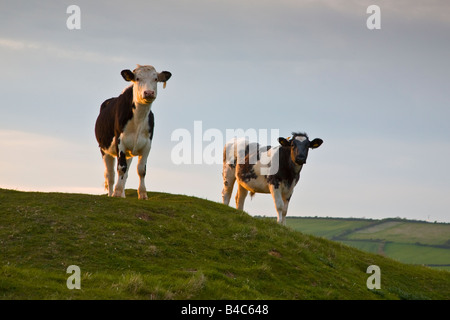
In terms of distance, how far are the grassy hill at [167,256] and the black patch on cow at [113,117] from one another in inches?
112

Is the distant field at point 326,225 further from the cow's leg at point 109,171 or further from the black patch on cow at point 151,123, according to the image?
the black patch on cow at point 151,123

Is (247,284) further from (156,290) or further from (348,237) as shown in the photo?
(348,237)

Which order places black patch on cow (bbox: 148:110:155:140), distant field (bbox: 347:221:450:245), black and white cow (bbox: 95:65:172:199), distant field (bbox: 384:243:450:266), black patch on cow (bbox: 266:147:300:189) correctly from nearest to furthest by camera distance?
1. black and white cow (bbox: 95:65:172:199)
2. black patch on cow (bbox: 148:110:155:140)
3. black patch on cow (bbox: 266:147:300:189)
4. distant field (bbox: 384:243:450:266)
5. distant field (bbox: 347:221:450:245)

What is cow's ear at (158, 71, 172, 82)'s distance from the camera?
71.1 feet

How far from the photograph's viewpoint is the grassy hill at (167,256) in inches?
551

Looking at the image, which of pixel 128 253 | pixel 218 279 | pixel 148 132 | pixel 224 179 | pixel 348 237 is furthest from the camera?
pixel 348 237

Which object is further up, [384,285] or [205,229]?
[205,229]

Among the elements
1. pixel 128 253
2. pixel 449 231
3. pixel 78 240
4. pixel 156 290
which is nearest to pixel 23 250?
pixel 78 240

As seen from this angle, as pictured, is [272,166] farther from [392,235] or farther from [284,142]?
[392,235]

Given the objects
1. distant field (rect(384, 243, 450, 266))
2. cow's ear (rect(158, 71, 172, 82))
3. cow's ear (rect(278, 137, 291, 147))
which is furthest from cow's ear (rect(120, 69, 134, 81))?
distant field (rect(384, 243, 450, 266))

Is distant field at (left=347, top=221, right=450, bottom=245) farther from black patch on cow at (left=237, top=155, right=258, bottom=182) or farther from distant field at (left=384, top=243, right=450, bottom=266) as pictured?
black patch on cow at (left=237, top=155, right=258, bottom=182)

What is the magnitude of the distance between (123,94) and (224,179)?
854 centimetres

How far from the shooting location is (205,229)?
20.0m

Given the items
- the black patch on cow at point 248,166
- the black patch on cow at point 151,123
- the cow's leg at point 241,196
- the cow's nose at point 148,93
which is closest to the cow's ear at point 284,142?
the black patch on cow at point 248,166
